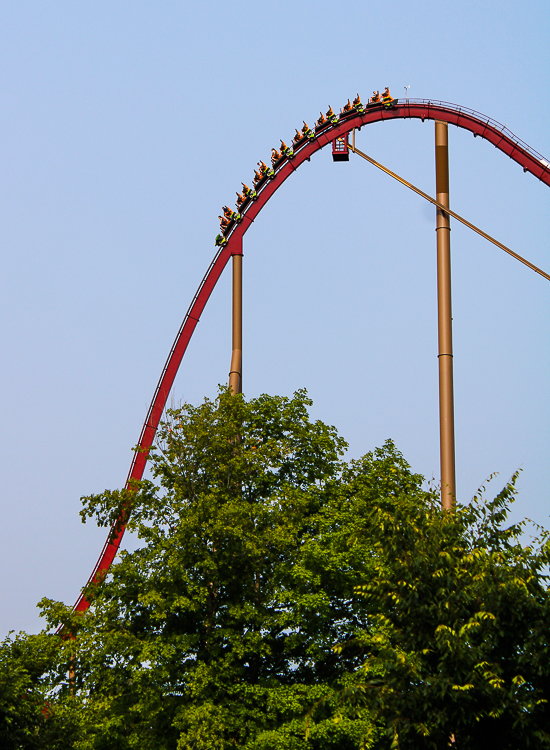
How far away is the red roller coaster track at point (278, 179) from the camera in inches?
1309

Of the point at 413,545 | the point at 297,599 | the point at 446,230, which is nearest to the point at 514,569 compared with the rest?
the point at 413,545

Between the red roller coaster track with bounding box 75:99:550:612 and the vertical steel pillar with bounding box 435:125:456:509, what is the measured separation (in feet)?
3.69

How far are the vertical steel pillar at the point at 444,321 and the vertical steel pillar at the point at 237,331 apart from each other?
6279mm

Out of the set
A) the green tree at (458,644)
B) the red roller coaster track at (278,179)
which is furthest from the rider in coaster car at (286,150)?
the green tree at (458,644)

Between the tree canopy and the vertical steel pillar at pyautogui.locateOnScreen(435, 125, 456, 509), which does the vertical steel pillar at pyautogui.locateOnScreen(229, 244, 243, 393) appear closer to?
the tree canopy

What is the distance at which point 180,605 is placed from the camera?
24141 mm

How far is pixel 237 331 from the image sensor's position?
106 feet

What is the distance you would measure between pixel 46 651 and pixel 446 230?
17095mm

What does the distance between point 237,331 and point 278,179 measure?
6416 millimetres

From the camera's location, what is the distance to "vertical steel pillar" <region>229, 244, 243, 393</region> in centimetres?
3172

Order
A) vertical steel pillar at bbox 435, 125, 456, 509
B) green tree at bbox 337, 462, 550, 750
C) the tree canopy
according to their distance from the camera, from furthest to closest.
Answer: vertical steel pillar at bbox 435, 125, 456, 509
the tree canopy
green tree at bbox 337, 462, 550, 750

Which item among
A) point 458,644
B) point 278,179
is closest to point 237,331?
point 278,179

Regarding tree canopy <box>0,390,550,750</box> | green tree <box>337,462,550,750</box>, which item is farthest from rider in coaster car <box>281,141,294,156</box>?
green tree <box>337,462,550,750</box>

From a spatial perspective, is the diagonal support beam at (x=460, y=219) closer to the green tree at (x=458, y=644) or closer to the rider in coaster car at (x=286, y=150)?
the rider in coaster car at (x=286, y=150)
